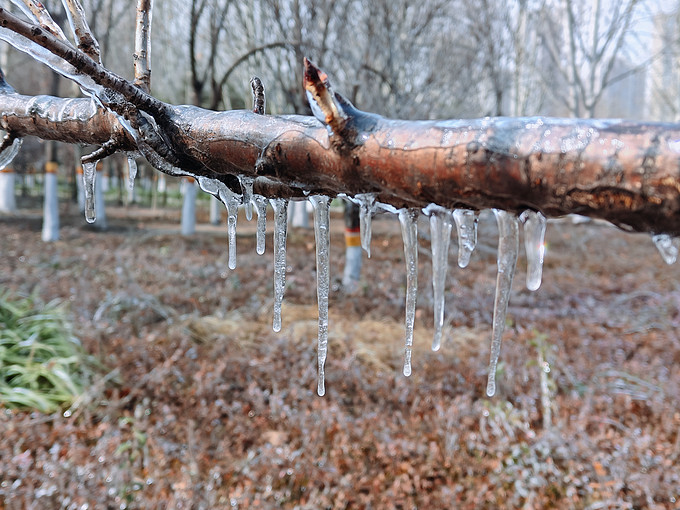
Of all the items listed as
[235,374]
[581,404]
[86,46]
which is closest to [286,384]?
[235,374]

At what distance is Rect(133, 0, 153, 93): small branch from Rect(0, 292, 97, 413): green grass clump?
356 centimetres

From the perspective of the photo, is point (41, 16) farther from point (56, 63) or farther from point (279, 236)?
point (279, 236)

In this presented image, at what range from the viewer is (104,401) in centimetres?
384

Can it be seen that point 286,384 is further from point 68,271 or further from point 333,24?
A: point 333,24

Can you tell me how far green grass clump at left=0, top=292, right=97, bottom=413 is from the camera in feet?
12.7

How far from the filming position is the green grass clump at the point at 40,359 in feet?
12.7

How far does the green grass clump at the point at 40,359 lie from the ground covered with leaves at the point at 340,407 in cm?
15

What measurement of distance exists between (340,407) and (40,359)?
2.87 metres

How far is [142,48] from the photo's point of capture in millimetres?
1204

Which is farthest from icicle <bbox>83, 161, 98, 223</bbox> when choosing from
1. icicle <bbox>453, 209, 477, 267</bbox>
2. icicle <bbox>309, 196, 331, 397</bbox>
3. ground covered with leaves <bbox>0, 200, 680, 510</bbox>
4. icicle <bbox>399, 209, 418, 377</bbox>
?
ground covered with leaves <bbox>0, 200, 680, 510</bbox>

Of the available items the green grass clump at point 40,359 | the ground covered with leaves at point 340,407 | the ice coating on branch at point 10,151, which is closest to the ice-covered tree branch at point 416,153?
the ice coating on branch at point 10,151

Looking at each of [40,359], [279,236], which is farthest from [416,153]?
[40,359]

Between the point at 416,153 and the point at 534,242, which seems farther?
the point at 534,242

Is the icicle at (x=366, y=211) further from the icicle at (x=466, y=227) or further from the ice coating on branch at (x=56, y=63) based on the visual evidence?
the ice coating on branch at (x=56, y=63)
